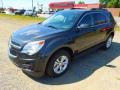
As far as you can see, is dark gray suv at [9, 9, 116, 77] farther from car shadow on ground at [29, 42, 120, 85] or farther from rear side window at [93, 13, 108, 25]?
car shadow on ground at [29, 42, 120, 85]

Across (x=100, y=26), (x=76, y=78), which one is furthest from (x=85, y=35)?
(x=76, y=78)

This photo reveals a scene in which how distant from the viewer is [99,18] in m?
6.94

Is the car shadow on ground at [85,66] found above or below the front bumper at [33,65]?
below

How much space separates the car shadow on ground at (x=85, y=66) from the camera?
5082 millimetres

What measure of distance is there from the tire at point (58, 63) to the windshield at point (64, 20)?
0.83 metres

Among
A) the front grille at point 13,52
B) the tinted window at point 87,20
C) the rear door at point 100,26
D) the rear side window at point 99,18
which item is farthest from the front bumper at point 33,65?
the rear side window at point 99,18

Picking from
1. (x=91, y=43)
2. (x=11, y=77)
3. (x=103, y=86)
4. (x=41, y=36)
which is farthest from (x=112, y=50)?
(x=11, y=77)

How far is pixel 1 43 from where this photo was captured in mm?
8719

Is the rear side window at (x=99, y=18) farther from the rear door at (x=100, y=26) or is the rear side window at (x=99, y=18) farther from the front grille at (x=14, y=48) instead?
the front grille at (x=14, y=48)

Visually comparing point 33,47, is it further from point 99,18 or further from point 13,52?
point 99,18

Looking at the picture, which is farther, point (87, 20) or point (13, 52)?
point (87, 20)

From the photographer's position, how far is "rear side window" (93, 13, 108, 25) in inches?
261

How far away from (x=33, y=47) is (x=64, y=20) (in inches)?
68.7

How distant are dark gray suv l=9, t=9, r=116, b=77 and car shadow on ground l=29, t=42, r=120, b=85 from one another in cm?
21
